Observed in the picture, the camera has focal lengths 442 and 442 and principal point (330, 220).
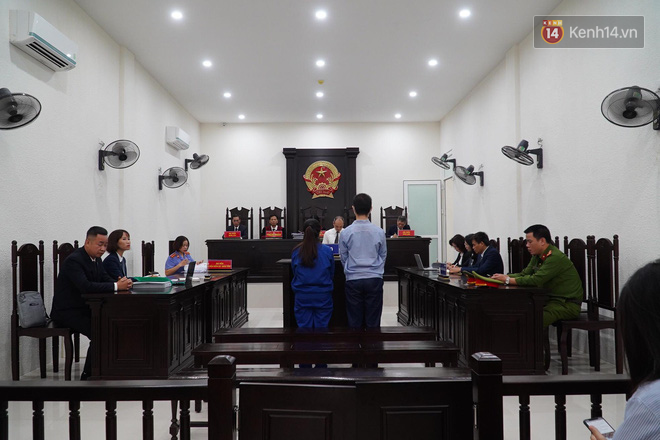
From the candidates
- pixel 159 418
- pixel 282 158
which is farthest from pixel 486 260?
pixel 282 158

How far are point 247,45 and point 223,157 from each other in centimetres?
467

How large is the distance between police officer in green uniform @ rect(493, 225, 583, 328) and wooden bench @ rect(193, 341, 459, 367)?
4.42ft

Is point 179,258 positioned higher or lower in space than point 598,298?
higher

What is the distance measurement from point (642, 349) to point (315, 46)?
19.8ft

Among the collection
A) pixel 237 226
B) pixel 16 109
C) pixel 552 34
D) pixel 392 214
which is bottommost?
pixel 237 226

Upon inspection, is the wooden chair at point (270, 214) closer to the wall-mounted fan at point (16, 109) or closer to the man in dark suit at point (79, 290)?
the man in dark suit at point (79, 290)

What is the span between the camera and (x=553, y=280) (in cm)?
405

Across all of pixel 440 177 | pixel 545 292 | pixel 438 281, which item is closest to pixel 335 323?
pixel 438 281

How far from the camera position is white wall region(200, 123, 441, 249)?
10523 millimetres

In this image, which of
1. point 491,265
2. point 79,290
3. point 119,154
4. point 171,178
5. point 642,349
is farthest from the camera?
point 171,178

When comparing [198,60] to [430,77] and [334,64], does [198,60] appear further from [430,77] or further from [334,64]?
[430,77]

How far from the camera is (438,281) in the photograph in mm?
4336

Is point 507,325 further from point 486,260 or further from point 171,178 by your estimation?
point 171,178

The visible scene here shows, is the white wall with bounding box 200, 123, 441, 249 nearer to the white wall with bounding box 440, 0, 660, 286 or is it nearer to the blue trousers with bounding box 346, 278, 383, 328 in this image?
the white wall with bounding box 440, 0, 660, 286
